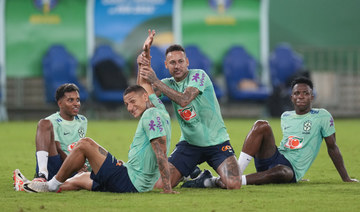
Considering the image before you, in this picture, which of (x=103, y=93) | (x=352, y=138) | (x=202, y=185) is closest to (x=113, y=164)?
(x=202, y=185)

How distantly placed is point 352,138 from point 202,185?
23.0ft

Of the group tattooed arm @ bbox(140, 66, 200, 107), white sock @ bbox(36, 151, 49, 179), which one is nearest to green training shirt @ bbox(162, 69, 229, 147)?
tattooed arm @ bbox(140, 66, 200, 107)

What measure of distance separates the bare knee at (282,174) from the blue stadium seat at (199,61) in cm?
1143

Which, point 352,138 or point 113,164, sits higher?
point 113,164

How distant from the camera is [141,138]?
6.38 metres

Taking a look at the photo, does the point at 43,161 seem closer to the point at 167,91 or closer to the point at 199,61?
the point at 167,91

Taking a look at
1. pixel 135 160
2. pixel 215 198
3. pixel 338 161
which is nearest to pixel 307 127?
pixel 338 161

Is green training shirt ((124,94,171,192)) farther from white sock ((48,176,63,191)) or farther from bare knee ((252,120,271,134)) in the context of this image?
bare knee ((252,120,271,134))

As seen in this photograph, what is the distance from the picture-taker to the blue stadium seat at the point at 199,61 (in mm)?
18936

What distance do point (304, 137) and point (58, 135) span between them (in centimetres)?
261

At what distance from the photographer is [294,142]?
741 cm

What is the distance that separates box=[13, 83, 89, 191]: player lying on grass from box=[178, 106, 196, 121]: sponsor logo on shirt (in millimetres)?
1139

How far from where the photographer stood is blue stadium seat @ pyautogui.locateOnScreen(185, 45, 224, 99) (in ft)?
62.1

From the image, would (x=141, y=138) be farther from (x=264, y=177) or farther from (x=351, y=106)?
(x=351, y=106)
